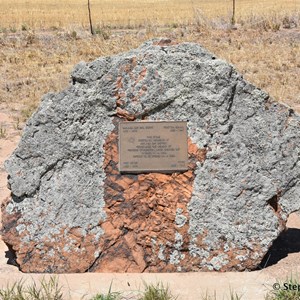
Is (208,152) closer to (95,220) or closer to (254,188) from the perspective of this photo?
(254,188)

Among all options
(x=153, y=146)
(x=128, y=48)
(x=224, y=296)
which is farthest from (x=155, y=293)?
(x=128, y=48)

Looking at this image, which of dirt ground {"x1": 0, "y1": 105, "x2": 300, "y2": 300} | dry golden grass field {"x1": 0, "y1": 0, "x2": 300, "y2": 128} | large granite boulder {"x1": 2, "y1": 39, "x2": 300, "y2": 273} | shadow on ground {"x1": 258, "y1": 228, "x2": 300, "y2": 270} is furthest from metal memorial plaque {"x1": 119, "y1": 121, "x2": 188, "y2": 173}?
dry golden grass field {"x1": 0, "y1": 0, "x2": 300, "y2": 128}

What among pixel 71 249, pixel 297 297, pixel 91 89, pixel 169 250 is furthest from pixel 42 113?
pixel 297 297

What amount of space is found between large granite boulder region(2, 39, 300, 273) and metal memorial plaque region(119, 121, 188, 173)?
6 cm

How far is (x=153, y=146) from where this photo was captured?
4844mm

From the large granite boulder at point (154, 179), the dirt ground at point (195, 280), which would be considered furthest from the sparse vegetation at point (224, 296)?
the large granite boulder at point (154, 179)

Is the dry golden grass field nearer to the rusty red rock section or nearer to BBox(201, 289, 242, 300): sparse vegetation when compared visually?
the rusty red rock section

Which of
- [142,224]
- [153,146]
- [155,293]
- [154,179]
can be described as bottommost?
[155,293]

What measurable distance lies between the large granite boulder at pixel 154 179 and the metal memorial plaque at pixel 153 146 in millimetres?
58

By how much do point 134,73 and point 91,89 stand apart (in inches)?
14.6

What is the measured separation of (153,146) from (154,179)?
27cm

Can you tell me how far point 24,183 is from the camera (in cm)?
477

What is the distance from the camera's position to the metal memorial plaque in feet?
15.6

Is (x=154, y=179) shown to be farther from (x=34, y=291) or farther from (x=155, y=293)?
(x=34, y=291)
